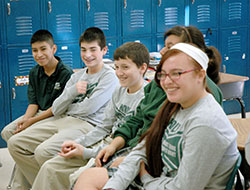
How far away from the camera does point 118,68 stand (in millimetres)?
2365

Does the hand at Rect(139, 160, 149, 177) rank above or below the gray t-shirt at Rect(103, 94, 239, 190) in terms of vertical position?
below

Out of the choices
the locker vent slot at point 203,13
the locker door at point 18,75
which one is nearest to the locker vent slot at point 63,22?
the locker door at point 18,75

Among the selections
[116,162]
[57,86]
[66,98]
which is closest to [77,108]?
[66,98]

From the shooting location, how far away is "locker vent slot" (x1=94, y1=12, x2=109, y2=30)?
4.43m

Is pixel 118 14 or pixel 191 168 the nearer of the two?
pixel 191 168

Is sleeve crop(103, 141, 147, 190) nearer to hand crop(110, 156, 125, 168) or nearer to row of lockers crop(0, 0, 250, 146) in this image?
hand crop(110, 156, 125, 168)

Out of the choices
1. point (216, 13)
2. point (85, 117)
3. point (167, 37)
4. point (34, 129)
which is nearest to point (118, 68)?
point (167, 37)

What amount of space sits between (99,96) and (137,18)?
212 cm

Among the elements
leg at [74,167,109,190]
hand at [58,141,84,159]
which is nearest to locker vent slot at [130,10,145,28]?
hand at [58,141,84,159]

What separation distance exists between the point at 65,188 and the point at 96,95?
0.66m

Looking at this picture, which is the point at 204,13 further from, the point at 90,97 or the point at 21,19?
the point at 90,97

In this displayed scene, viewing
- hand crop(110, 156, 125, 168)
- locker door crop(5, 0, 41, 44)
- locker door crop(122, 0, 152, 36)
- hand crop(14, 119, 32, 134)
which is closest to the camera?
hand crop(110, 156, 125, 168)

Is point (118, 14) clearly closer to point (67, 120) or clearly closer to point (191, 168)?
point (67, 120)

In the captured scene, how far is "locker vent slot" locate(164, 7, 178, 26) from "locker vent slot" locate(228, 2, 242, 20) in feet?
2.45
